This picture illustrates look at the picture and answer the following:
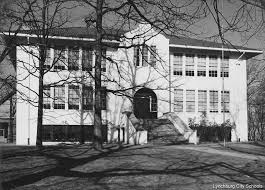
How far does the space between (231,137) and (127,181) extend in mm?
21468

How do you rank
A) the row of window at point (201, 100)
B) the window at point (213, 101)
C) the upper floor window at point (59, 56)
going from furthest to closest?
the window at point (213, 101) → the row of window at point (201, 100) → the upper floor window at point (59, 56)

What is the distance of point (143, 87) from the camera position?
27.8m

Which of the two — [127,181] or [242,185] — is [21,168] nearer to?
[127,181]

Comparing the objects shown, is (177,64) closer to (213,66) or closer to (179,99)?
(179,99)

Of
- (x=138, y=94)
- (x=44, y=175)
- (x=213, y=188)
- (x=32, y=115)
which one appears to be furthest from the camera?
(x=138, y=94)

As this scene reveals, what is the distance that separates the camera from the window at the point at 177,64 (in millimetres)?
29406

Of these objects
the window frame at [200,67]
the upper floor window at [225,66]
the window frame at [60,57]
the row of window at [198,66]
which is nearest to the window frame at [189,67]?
the row of window at [198,66]

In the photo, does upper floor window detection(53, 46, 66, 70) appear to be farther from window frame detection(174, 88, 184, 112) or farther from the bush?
the bush

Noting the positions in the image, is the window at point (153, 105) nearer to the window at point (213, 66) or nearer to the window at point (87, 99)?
the window at point (87, 99)

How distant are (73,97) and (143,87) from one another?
5.50m

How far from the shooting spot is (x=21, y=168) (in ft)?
38.7

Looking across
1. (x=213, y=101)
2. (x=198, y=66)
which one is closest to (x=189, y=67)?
(x=198, y=66)

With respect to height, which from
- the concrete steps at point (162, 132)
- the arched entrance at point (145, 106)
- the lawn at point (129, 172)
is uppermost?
the arched entrance at point (145, 106)

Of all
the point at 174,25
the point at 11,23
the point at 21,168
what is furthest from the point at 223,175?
the point at 11,23
